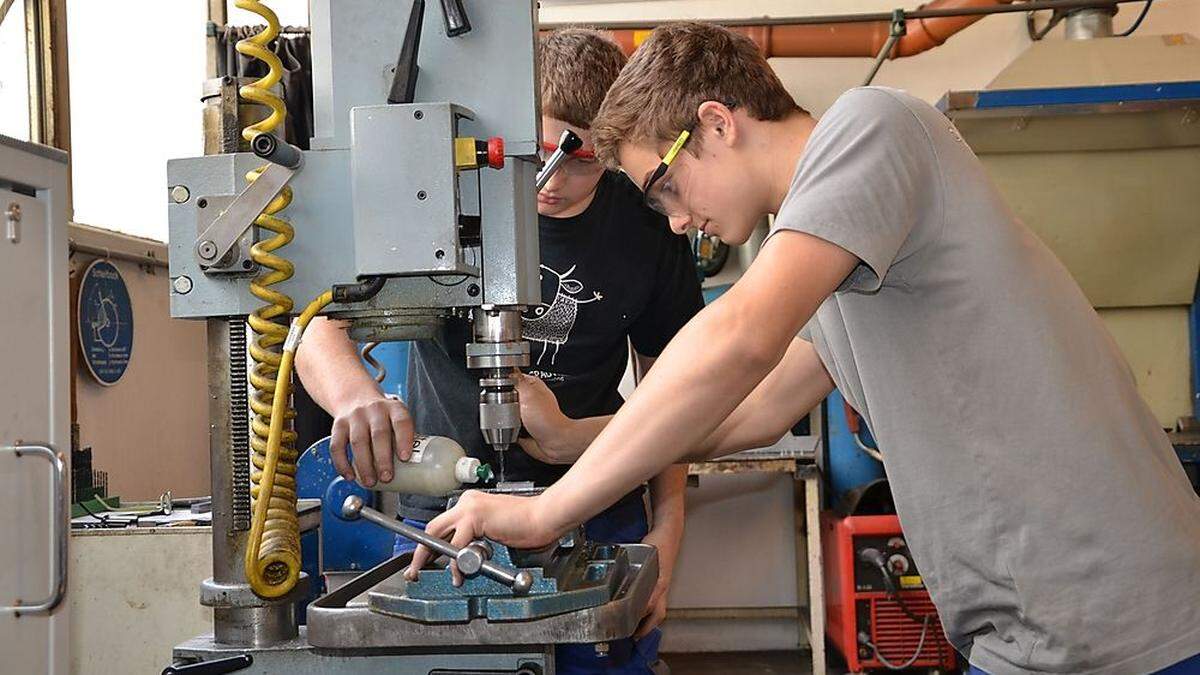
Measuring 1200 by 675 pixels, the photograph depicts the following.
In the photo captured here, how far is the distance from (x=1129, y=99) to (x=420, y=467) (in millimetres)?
2189

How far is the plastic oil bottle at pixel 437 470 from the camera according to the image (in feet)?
3.35

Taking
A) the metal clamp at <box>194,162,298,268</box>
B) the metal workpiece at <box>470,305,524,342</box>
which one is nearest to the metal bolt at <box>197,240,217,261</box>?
the metal clamp at <box>194,162,298,268</box>

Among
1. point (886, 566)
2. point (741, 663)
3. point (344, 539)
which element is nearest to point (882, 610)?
point (886, 566)

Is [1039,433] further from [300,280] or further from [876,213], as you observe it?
[300,280]

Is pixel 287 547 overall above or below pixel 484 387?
below

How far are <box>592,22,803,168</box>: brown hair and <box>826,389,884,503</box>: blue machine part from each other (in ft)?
7.29

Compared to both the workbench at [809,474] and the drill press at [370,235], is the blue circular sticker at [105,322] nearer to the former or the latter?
the workbench at [809,474]

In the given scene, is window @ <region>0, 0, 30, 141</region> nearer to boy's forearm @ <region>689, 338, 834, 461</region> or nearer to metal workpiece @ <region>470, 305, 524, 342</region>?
boy's forearm @ <region>689, 338, 834, 461</region>

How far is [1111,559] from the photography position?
3.18 feet

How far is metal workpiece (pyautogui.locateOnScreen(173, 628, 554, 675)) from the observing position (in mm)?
837

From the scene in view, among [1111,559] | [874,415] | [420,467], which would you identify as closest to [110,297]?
[420,467]

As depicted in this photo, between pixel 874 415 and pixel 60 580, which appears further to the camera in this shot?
pixel 60 580

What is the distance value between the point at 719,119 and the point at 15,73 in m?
2.19

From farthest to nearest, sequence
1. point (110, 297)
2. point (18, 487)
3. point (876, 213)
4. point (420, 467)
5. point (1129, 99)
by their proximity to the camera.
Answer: point (110, 297) < point (1129, 99) < point (18, 487) < point (420, 467) < point (876, 213)
